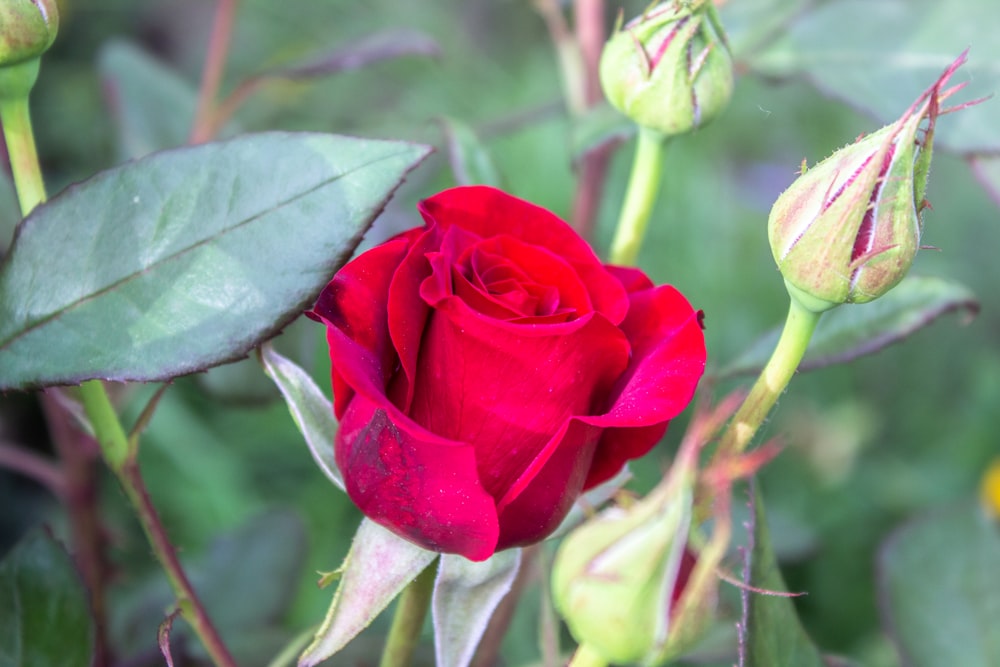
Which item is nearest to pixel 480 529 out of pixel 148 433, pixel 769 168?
pixel 148 433

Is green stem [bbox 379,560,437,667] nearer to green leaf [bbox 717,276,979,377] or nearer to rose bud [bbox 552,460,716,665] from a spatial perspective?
rose bud [bbox 552,460,716,665]

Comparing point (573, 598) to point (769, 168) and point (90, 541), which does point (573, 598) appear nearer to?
point (90, 541)

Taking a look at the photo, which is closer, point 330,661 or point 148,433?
point 330,661

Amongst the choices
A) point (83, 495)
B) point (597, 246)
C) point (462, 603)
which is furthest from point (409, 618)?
point (597, 246)

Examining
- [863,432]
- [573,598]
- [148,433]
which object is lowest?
[863,432]

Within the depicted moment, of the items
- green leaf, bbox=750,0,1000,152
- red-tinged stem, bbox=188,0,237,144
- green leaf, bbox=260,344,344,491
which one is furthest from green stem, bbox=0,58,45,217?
green leaf, bbox=750,0,1000,152

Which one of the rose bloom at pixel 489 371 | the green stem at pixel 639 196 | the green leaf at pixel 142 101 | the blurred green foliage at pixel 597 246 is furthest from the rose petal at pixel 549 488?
the green leaf at pixel 142 101

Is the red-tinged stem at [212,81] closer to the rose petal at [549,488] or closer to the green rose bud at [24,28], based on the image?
the green rose bud at [24,28]

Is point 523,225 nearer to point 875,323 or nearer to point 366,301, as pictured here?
point 366,301
